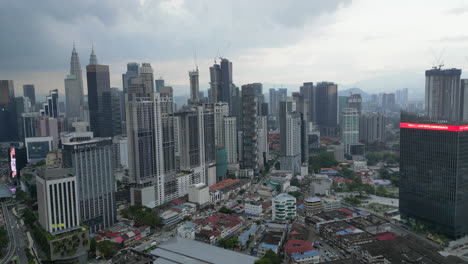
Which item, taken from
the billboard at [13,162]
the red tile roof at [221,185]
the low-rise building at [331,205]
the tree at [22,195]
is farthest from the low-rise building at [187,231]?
the billboard at [13,162]

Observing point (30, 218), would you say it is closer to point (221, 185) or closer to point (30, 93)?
point (221, 185)

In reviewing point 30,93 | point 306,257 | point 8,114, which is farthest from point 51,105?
point 306,257

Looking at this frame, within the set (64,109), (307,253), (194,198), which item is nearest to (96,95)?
(64,109)

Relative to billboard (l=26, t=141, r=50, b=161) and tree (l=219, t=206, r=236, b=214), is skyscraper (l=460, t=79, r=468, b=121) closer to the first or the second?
tree (l=219, t=206, r=236, b=214)

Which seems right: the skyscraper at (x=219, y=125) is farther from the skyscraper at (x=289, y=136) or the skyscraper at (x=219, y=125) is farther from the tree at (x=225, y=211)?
the tree at (x=225, y=211)

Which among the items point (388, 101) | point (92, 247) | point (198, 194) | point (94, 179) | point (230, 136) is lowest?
point (92, 247)

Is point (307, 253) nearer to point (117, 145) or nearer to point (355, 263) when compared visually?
point (355, 263)
